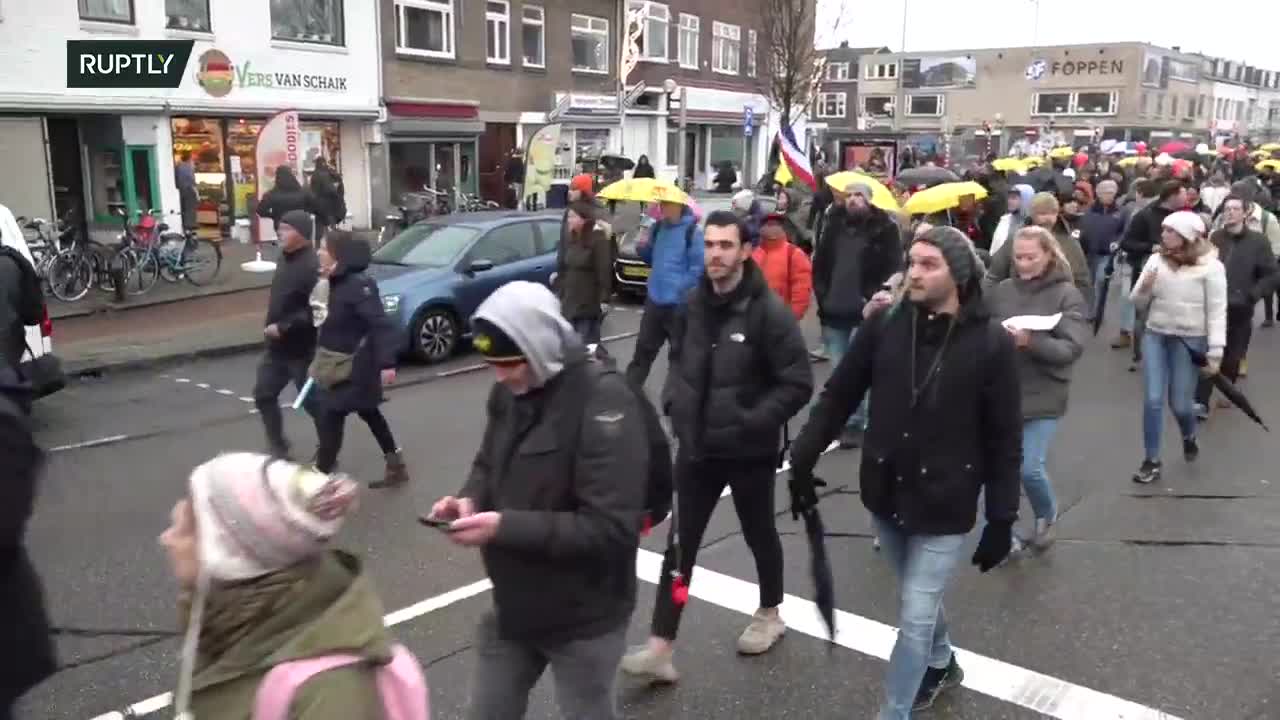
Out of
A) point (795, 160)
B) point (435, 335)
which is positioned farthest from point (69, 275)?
point (795, 160)

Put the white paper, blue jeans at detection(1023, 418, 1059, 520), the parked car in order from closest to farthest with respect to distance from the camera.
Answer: the white paper, blue jeans at detection(1023, 418, 1059, 520), the parked car

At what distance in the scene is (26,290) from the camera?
6426mm

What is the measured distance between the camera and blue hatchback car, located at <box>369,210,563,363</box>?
1105 centimetres

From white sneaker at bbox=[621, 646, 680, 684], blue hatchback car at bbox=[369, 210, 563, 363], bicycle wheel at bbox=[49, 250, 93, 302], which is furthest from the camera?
bicycle wheel at bbox=[49, 250, 93, 302]

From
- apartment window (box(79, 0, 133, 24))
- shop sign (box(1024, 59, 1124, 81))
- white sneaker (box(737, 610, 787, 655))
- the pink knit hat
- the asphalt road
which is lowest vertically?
the asphalt road

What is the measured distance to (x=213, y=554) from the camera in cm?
203

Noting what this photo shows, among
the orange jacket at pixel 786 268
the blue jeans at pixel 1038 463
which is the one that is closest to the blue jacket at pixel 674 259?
the orange jacket at pixel 786 268

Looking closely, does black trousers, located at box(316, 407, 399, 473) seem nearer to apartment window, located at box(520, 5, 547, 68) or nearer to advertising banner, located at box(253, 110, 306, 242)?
advertising banner, located at box(253, 110, 306, 242)

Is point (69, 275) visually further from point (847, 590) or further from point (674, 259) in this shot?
point (847, 590)

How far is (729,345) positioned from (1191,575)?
9.98 feet

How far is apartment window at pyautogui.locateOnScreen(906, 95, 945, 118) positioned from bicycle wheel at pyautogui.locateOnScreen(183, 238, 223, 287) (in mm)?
82361

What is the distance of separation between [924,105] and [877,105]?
12.6 ft

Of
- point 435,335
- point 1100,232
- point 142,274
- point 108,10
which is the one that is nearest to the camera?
point 435,335

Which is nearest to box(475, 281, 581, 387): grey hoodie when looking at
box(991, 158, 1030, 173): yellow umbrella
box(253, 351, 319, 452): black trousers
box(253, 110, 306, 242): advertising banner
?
box(253, 351, 319, 452): black trousers
